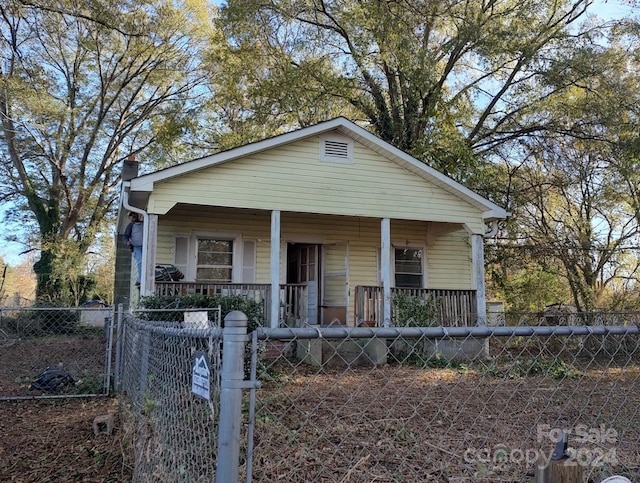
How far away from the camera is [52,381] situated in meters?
6.64

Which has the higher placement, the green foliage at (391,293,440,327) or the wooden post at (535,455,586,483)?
the green foliage at (391,293,440,327)

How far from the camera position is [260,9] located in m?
16.4

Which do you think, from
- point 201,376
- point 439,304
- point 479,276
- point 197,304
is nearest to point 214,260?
point 197,304

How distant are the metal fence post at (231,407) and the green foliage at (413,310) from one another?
351 inches

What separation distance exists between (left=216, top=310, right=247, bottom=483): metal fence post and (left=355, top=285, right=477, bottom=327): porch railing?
9.05 m

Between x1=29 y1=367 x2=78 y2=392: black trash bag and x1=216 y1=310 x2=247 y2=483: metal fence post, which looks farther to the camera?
x1=29 y1=367 x2=78 y2=392: black trash bag

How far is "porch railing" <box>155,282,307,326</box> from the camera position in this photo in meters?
9.33

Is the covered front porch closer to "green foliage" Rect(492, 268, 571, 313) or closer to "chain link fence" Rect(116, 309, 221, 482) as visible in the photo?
"green foliage" Rect(492, 268, 571, 313)

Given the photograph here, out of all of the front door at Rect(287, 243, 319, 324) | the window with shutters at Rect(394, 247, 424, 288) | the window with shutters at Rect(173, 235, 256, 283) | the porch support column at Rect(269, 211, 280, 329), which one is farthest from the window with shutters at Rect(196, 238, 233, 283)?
the window with shutters at Rect(394, 247, 424, 288)

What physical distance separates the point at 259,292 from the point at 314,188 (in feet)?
8.22

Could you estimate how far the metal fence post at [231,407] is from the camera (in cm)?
155

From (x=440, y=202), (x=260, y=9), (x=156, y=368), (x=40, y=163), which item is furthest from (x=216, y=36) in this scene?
(x=156, y=368)

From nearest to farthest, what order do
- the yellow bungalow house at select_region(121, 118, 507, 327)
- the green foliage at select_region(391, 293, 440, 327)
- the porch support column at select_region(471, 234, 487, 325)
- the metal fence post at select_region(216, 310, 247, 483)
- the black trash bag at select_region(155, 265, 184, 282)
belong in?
the metal fence post at select_region(216, 310, 247, 483) → the yellow bungalow house at select_region(121, 118, 507, 327) → the black trash bag at select_region(155, 265, 184, 282) → the green foliage at select_region(391, 293, 440, 327) → the porch support column at select_region(471, 234, 487, 325)

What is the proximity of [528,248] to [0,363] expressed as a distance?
46.5 ft
